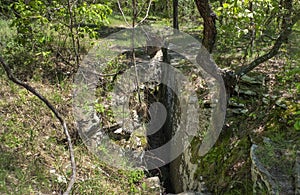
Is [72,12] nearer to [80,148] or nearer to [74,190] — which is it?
[80,148]

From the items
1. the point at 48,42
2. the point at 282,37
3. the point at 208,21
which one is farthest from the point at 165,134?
the point at 282,37

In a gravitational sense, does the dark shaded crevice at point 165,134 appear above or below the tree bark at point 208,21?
below

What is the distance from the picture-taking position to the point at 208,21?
162 inches

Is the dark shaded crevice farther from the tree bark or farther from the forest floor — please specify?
the tree bark

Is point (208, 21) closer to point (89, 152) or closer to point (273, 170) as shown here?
point (273, 170)

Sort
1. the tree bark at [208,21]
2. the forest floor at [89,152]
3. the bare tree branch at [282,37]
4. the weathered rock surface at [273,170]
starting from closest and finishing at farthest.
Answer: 1. the weathered rock surface at [273,170]
2. the forest floor at [89,152]
3. the bare tree branch at [282,37]
4. the tree bark at [208,21]

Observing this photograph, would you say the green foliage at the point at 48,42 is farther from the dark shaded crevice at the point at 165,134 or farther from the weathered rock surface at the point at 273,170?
the weathered rock surface at the point at 273,170

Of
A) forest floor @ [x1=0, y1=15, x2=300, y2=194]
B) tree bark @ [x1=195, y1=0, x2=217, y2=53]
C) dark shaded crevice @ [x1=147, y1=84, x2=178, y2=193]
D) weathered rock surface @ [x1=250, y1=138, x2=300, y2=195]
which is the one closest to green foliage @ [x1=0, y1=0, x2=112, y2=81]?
forest floor @ [x1=0, y1=15, x2=300, y2=194]

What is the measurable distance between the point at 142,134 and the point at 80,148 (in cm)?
127

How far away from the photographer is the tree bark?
4.00 metres

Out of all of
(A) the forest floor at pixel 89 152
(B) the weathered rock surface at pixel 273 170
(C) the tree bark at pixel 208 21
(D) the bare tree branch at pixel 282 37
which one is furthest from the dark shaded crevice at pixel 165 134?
(B) the weathered rock surface at pixel 273 170

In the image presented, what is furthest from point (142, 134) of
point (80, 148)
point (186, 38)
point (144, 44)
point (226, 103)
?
point (186, 38)

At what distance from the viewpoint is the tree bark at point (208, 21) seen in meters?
4.00

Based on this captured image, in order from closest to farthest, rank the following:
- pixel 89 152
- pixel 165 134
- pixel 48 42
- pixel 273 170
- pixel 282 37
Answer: pixel 273 170 < pixel 282 37 < pixel 89 152 < pixel 48 42 < pixel 165 134
